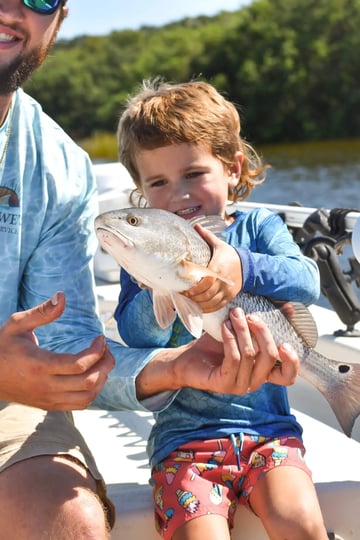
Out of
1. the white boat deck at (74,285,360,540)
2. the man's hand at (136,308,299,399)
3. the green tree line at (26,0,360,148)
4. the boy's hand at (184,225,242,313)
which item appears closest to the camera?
the boy's hand at (184,225,242,313)

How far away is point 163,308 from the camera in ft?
6.02

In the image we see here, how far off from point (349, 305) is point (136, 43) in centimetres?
7707

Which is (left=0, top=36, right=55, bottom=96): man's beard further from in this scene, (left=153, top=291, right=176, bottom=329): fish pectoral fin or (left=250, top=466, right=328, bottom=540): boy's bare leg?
(left=250, top=466, right=328, bottom=540): boy's bare leg

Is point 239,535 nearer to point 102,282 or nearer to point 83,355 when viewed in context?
point 83,355

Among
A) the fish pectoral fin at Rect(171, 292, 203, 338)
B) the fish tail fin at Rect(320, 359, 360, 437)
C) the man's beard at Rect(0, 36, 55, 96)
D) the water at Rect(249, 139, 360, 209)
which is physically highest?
the man's beard at Rect(0, 36, 55, 96)

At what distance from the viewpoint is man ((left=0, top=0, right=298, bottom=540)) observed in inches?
73.7

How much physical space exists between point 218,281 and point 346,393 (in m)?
0.51

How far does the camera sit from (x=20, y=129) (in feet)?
7.98

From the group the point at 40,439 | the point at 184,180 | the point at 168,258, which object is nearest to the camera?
the point at 168,258

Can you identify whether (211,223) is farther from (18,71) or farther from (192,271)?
(18,71)

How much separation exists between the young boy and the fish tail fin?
0.62 ft

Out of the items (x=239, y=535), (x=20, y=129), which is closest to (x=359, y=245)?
(x=239, y=535)

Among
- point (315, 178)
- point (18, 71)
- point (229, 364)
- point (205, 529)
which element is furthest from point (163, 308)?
point (315, 178)

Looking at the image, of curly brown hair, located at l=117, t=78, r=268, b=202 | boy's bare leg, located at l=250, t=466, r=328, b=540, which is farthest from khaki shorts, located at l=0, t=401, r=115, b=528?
curly brown hair, located at l=117, t=78, r=268, b=202
